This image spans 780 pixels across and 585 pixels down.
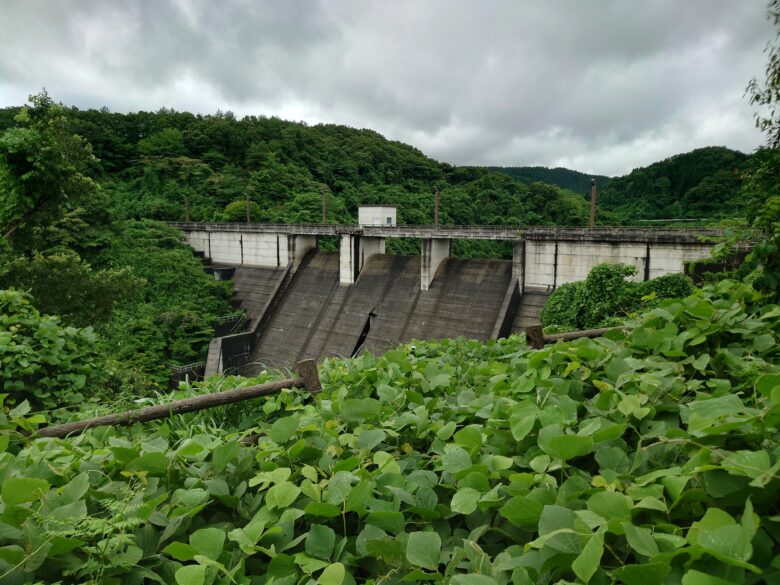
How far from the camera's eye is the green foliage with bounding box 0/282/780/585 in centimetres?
100

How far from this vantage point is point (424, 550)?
1138 millimetres

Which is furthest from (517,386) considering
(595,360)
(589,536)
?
(589,536)

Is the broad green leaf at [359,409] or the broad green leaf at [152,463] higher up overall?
the broad green leaf at [359,409]

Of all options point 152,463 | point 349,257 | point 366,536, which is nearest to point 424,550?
point 366,536

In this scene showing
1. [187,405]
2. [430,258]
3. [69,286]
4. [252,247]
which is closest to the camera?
[187,405]

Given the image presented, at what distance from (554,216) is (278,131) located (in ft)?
84.6

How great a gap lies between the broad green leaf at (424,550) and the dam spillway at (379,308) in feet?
42.9

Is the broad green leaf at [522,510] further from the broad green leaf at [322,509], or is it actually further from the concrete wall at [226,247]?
the concrete wall at [226,247]

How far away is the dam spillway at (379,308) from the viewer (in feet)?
49.8

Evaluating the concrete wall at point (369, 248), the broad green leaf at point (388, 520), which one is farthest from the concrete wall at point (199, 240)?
the broad green leaf at point (388, 520)

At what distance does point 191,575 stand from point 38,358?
3.94m

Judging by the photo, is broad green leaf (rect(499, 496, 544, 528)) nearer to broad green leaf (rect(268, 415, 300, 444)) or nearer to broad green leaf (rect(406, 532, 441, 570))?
broad green leaf (rect(406, 532, 441, 570))

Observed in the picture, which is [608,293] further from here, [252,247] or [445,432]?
[252,247]

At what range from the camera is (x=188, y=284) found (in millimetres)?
21016
